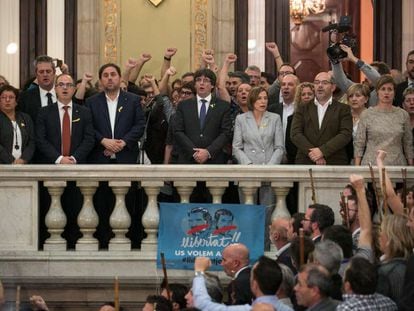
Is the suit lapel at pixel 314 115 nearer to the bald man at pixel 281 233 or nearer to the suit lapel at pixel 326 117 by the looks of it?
the suit lapel at pixel 326 117

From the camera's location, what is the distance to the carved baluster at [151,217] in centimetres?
1410

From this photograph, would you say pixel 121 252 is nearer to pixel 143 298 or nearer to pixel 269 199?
pixel 143 298

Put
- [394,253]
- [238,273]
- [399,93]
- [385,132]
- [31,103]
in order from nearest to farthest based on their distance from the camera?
[394,253], [238,273], [385,132], [31,103], [399,93]

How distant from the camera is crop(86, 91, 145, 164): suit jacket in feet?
49.2

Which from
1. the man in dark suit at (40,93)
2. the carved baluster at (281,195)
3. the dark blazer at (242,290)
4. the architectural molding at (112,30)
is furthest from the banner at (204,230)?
the architectural molding at (112,30)

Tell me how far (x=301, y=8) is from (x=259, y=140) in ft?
25.8

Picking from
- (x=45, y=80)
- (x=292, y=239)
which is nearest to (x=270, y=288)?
(x=292, y=239)

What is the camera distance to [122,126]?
15039mm

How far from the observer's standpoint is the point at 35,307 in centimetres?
1202

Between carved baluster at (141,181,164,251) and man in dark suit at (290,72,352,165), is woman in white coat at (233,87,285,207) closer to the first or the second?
man in dark suit at (290,72,352,165)

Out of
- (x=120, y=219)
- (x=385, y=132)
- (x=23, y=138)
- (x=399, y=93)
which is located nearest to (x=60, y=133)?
(x=23, y=138)

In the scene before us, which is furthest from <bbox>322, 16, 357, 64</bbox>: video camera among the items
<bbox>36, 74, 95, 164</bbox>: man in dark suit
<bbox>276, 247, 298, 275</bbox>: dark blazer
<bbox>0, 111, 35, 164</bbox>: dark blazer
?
<bbox>276, 247, 298, 275</bbox>: dark blazer

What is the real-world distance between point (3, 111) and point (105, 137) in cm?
106

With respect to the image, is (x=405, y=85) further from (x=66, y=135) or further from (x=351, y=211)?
(x=66, y=135)
